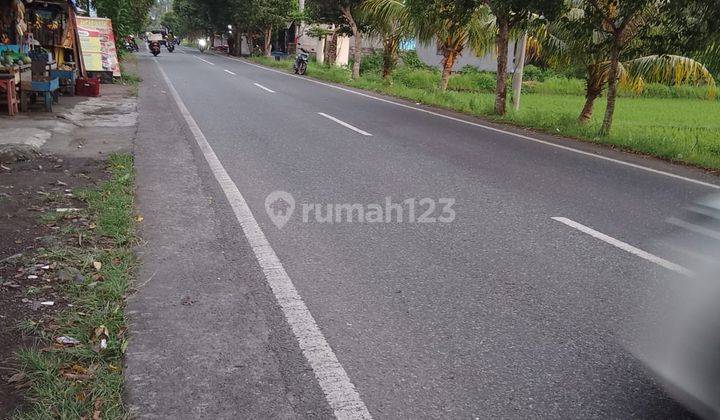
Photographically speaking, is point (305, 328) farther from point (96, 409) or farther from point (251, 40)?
point (251, 40)

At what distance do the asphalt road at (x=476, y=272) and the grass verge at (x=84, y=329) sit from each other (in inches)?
25.8

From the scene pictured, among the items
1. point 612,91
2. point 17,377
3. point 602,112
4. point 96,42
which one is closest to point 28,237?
point 17,377

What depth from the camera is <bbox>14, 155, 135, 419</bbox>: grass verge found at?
2.78 m

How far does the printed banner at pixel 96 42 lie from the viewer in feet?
60.2

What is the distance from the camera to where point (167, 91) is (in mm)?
17469

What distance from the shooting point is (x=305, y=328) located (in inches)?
140

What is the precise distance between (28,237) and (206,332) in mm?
2286

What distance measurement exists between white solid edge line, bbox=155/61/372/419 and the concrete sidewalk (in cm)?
6

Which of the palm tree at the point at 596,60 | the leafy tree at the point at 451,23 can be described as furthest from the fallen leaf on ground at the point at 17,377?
the leafy tree at the point at 451,23

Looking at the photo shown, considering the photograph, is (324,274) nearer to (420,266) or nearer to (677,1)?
(420,266)

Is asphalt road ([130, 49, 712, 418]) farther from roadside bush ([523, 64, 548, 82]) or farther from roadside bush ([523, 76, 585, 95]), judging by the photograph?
roadside bush ([523, 64, 548, 82])

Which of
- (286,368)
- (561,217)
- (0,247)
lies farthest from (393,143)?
(286,368)

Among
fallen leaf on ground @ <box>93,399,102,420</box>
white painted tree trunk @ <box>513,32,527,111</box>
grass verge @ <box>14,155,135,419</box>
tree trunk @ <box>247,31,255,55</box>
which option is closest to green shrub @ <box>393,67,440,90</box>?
white painted tree trunk @ <box>513,32,527,111</box>

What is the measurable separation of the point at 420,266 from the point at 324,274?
0.75 m
